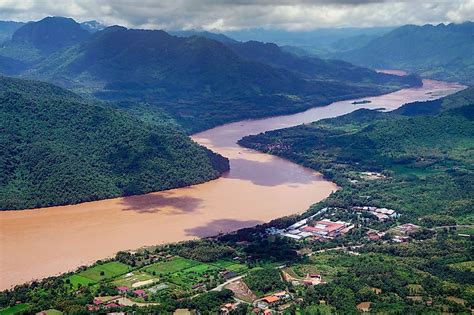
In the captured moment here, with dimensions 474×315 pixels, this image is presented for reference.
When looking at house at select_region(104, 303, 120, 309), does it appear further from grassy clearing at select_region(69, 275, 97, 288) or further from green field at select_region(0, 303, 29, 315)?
green field at select_region(0, 303, 29, 315)

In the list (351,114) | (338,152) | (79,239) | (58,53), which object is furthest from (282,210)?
(58,53)

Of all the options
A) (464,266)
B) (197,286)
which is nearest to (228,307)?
(197,286)

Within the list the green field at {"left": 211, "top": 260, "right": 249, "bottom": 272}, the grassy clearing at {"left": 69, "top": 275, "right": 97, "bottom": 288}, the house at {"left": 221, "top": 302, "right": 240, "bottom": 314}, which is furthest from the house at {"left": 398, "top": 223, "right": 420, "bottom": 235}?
the grassy clearing at {"left": 69, "top": 275, "right": 97, "bottom": 288}

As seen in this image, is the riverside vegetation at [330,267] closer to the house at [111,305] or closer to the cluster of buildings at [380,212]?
the house at [111,305]

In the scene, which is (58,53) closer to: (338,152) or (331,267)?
(338,152)

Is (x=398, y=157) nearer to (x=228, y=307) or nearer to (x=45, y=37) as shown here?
(x=228, y=307)

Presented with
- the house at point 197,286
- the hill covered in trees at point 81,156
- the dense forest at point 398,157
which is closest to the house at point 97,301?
the house at point 197,286
